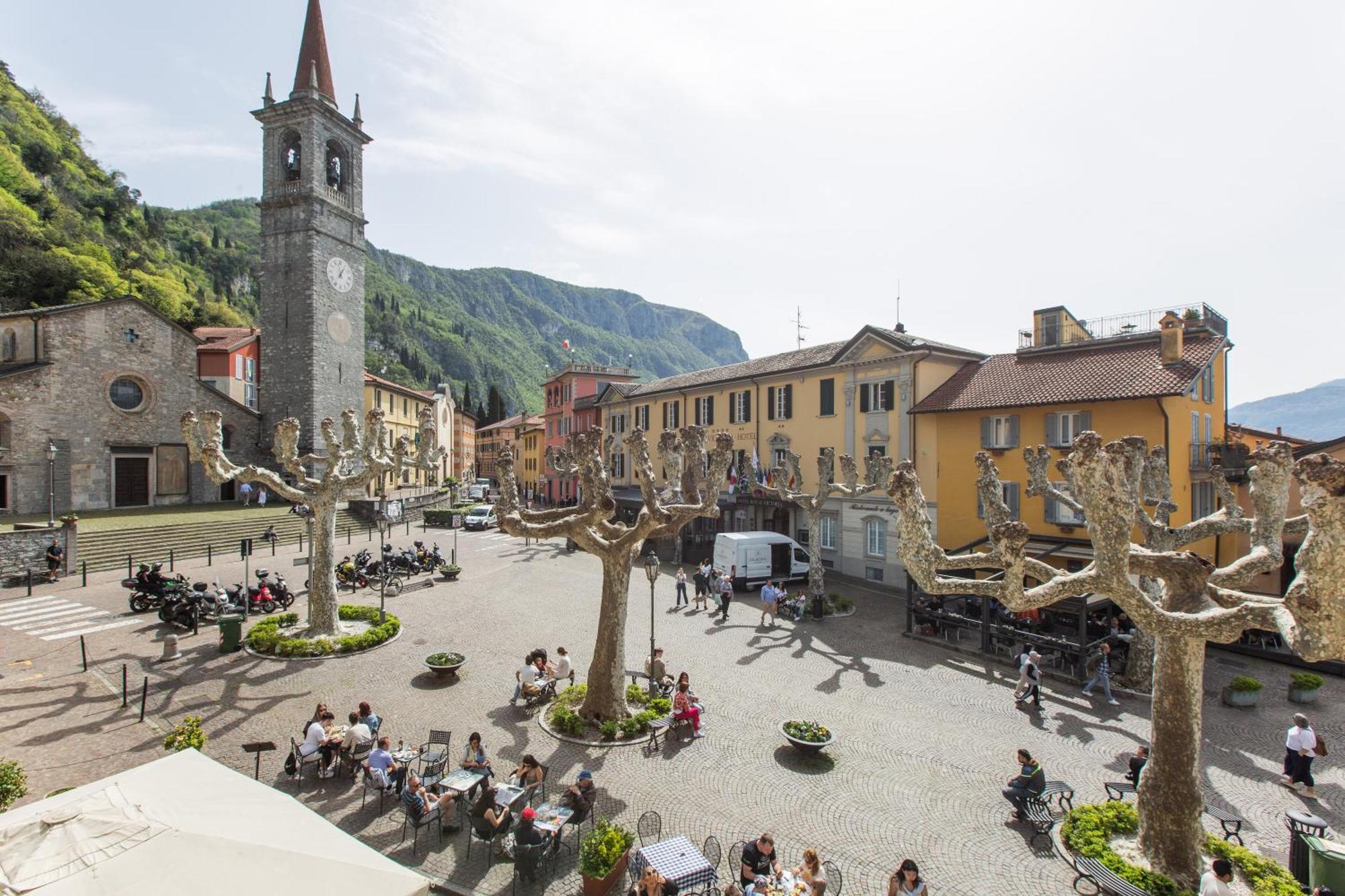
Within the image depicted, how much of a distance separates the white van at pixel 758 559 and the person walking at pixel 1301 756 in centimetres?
1777

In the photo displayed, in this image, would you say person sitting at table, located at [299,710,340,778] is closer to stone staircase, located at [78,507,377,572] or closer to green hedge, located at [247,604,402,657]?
green hedge, located at [247,604,402,657]

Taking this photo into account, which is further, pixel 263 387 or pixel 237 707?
pixel 263 387

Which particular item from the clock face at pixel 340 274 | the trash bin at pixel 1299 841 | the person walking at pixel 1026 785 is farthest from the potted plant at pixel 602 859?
the clock face at pixel 340 274

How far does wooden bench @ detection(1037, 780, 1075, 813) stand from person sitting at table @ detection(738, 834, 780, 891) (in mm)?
4874

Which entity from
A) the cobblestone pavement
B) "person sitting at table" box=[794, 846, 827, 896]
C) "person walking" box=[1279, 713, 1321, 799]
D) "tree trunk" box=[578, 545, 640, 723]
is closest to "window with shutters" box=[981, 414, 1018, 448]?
the cobblestone pavement

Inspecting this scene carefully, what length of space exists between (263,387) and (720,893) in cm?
4644

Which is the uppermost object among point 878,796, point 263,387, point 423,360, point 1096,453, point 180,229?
point 180,229

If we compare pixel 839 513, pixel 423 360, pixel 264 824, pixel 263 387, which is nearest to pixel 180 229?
pixel 423 360

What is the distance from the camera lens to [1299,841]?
8203mm

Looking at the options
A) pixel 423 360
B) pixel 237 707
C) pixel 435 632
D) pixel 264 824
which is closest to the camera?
pixel 264 824

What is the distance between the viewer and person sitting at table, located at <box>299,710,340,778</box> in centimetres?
1063

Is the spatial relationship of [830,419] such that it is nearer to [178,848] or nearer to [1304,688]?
[1304,688]

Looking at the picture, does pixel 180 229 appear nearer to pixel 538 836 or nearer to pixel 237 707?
pixel 237 707

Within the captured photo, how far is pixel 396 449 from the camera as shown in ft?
64.2
